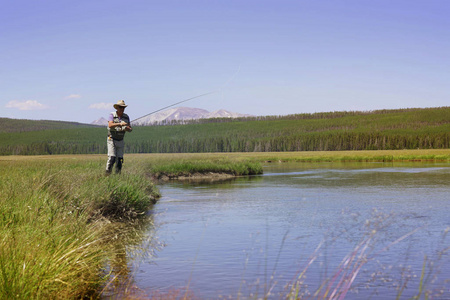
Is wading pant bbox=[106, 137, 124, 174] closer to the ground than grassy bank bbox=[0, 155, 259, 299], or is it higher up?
higher up

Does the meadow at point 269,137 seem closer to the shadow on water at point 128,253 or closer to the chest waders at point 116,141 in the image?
the chest waders at point 116,141

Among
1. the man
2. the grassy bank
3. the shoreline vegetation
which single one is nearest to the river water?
the shoreline vegetation

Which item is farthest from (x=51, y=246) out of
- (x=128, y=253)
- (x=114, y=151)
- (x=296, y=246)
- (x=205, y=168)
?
(x=205, y=168)

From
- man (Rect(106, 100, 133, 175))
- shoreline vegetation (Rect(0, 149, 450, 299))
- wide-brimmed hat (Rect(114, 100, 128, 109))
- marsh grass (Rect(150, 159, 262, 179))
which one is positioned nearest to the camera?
shoreline vegetation (Rect(0, 149, 450, 299))

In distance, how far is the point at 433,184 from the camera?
79.4ft

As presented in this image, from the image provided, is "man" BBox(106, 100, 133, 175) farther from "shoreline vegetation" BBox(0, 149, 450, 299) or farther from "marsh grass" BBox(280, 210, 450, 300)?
"marsh grass" BBox(280, 210, 450, 300)

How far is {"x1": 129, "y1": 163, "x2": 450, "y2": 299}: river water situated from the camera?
715 cm

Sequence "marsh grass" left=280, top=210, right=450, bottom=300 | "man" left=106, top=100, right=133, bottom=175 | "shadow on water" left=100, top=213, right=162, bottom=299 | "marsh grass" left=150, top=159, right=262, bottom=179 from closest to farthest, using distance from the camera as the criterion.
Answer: "marsh grass" left=280, top=210, right=450, bottom=300 < "shadow on water" left=100, top=213, right=162, bottom=299 < "man" left=106, top=100, right=133, bottom=175 < "marsh grass" left=150, top=159, right=262, bottom=179

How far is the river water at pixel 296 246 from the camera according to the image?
7.15 m

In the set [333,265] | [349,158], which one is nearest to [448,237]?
[333,265]

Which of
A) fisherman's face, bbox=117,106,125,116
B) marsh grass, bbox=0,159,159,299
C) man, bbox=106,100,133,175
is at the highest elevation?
fisherman's face, bbox=117,106,125,116

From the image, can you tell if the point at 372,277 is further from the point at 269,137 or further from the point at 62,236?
the point at 269,137

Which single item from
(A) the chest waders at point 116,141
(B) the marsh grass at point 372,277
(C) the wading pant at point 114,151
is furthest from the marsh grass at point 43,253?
(C) the wading pant at point 114,151

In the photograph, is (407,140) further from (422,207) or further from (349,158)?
(422,207)
